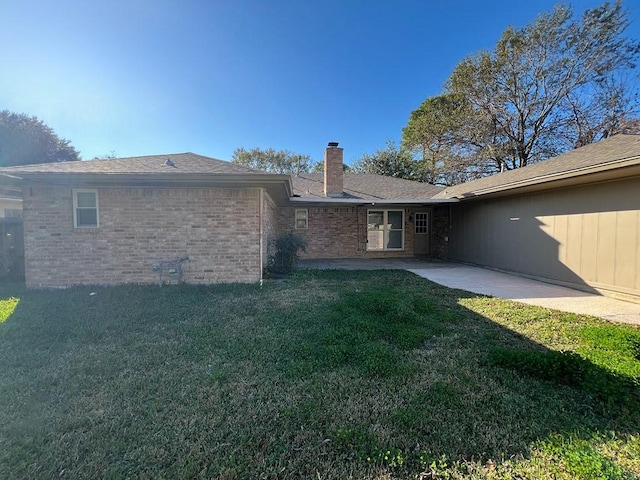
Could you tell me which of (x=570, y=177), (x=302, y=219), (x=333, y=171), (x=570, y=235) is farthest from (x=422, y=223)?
(x=570, y=177)

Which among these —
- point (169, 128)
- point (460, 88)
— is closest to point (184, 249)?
point (169, 128)

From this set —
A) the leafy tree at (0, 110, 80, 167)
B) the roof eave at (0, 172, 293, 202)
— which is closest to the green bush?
the roof eave at (0, 172, 293, 202)

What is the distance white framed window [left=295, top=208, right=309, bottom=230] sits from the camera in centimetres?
1335

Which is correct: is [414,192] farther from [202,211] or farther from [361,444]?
[361,444]

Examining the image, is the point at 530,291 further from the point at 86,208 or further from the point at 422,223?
the point at 86,208

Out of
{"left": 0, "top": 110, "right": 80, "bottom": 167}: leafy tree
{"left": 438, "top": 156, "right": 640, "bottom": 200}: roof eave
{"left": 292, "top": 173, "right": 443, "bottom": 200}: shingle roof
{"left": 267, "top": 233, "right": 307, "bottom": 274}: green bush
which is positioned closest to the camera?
{"left": 438, "top": 156, "right": 640, "bottom": 200}: roof eave

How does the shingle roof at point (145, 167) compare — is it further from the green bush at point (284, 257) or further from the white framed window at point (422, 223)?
the white framed window at point (422, 223)

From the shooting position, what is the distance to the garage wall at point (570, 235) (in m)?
6.23

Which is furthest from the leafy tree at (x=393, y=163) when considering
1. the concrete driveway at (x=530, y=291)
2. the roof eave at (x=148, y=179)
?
the roof eave at (x=148, y=179)

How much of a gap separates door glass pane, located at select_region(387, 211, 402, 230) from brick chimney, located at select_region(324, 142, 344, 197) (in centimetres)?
282

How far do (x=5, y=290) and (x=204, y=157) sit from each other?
543 cm

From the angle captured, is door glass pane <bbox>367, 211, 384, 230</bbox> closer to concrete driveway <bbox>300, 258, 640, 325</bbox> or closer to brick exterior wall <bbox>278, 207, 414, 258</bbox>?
brick exterior wall <bbox>278, 207, 414, 258</bbox>

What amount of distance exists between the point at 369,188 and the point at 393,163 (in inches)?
515

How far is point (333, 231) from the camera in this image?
1349 cm
